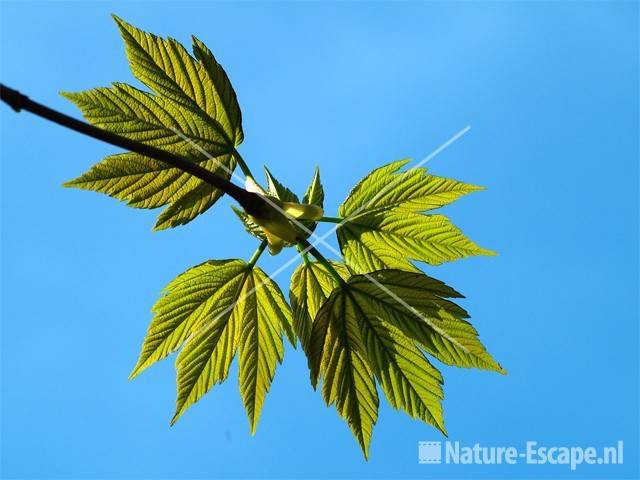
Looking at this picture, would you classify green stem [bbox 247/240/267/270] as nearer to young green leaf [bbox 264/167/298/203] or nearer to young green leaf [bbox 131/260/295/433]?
young green leaf [bbox 131/260/295/433]

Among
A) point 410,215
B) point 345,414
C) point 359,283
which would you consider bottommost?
point 345,414

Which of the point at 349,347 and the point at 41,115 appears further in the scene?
the point at 349,347

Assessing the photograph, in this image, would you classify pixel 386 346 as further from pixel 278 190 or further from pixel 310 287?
pixel 278 190

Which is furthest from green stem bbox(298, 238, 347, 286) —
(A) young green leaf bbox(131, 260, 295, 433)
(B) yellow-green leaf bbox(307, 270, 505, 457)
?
(A) young green leaf bbox(131, 260, 295, 433)

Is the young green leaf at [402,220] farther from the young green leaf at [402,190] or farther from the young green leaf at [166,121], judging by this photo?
the young green leaf at [166,121]

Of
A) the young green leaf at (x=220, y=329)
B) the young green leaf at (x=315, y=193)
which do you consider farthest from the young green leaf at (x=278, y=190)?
the young green leaf at (x=220, y=329)

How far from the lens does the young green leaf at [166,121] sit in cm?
116

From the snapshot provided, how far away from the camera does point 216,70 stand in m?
1.23

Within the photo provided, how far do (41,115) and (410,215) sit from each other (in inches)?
33.6

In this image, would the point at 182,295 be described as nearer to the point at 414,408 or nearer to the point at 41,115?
the point at 414,408

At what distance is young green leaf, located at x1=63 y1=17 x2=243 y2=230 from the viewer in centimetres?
116

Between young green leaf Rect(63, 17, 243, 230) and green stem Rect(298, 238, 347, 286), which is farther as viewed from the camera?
green stem Rect(298, 238, 347, 286)

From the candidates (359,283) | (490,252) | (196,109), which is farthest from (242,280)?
(490,252)

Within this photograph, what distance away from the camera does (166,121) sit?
1.21m
